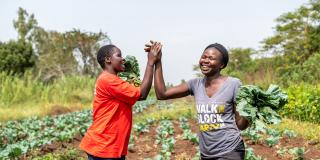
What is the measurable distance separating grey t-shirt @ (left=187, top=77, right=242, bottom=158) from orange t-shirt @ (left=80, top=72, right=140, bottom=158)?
0.61 m

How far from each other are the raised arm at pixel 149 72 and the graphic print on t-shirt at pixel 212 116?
0.53 m

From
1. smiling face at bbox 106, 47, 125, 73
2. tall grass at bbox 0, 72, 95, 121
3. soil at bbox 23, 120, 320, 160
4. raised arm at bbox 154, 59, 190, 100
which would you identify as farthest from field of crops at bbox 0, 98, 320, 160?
tall grass at bbox 0, 72, 95, 121

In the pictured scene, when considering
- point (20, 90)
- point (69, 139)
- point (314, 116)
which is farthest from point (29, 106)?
point (314, 116)

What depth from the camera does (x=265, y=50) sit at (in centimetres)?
3744

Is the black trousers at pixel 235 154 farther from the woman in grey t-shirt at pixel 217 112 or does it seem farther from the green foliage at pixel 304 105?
the green foliage at pixel 304 105

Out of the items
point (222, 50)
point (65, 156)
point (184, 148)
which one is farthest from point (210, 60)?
point (184, 148)

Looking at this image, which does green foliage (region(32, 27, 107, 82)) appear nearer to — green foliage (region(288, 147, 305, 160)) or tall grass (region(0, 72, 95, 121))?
tall grass (region(0, 72, 95, 121))

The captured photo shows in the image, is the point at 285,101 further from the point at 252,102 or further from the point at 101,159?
the point at 101,159

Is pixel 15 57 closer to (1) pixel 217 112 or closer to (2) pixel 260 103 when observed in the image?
(1) pixel 217 112

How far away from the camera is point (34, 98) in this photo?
22.3 metres

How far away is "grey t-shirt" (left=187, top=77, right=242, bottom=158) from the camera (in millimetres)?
3762

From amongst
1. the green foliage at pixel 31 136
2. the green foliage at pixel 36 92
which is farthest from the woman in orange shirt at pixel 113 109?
the green foliage at pixel 36 92

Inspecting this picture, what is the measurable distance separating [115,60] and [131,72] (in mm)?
319

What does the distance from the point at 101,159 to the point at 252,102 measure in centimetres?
136
